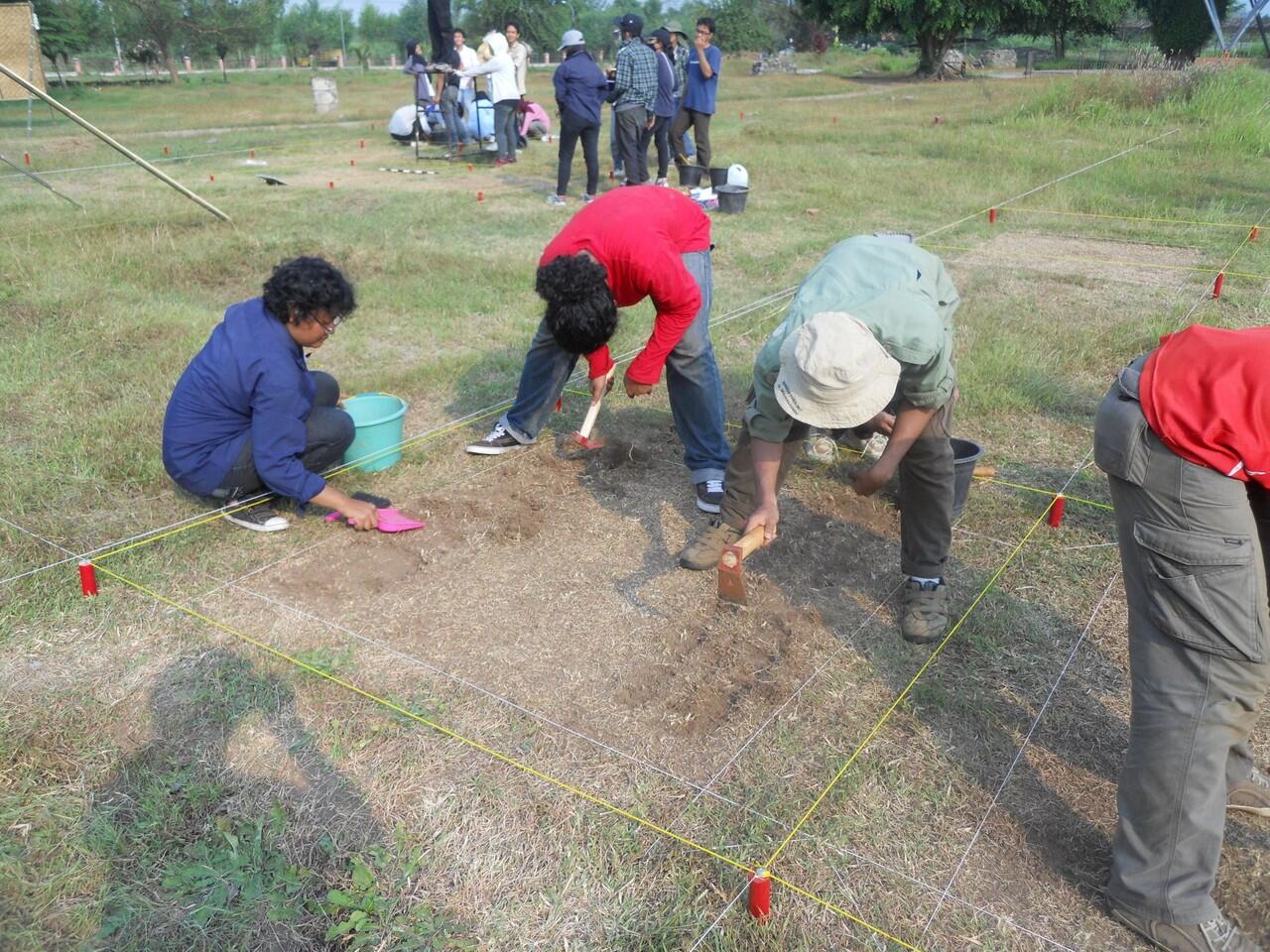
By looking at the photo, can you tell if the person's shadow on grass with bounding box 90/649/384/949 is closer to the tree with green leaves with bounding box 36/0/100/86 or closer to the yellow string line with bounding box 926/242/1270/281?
the yellow string line with bounding box 926/242/1270/281

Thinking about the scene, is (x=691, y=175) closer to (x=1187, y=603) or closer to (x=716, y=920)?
(x=1187, y=603)

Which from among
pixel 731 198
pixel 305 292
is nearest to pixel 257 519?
pixel 305 292

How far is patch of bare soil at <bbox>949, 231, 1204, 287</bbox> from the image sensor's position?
7512 mm

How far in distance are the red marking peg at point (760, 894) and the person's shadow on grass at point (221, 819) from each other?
94 centimetres

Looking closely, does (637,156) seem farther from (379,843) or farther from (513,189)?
(379,843)

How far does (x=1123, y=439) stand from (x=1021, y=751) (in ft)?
3.48

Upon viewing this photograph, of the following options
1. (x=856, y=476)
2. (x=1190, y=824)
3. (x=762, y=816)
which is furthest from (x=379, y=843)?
(x=1190, y=824)

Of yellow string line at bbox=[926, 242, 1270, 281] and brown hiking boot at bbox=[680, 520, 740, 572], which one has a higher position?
yellow string line at bbox=[926, 242, 1270, 281]

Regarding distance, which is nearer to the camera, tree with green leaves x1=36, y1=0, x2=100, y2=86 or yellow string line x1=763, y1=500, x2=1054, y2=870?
yellow string line x1=763, y1=500, x2=1054, y2=870

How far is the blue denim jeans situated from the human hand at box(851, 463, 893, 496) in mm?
1239

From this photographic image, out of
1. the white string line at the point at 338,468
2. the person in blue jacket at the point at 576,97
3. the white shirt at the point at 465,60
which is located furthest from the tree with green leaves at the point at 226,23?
the white string line at the point at 338,468

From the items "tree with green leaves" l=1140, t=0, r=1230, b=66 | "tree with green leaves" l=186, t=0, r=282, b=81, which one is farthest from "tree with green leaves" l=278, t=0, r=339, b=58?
"tree with green leaves" l=1140, t=0, r=1230, b=66

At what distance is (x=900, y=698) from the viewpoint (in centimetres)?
292

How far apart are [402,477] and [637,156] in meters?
6.50
